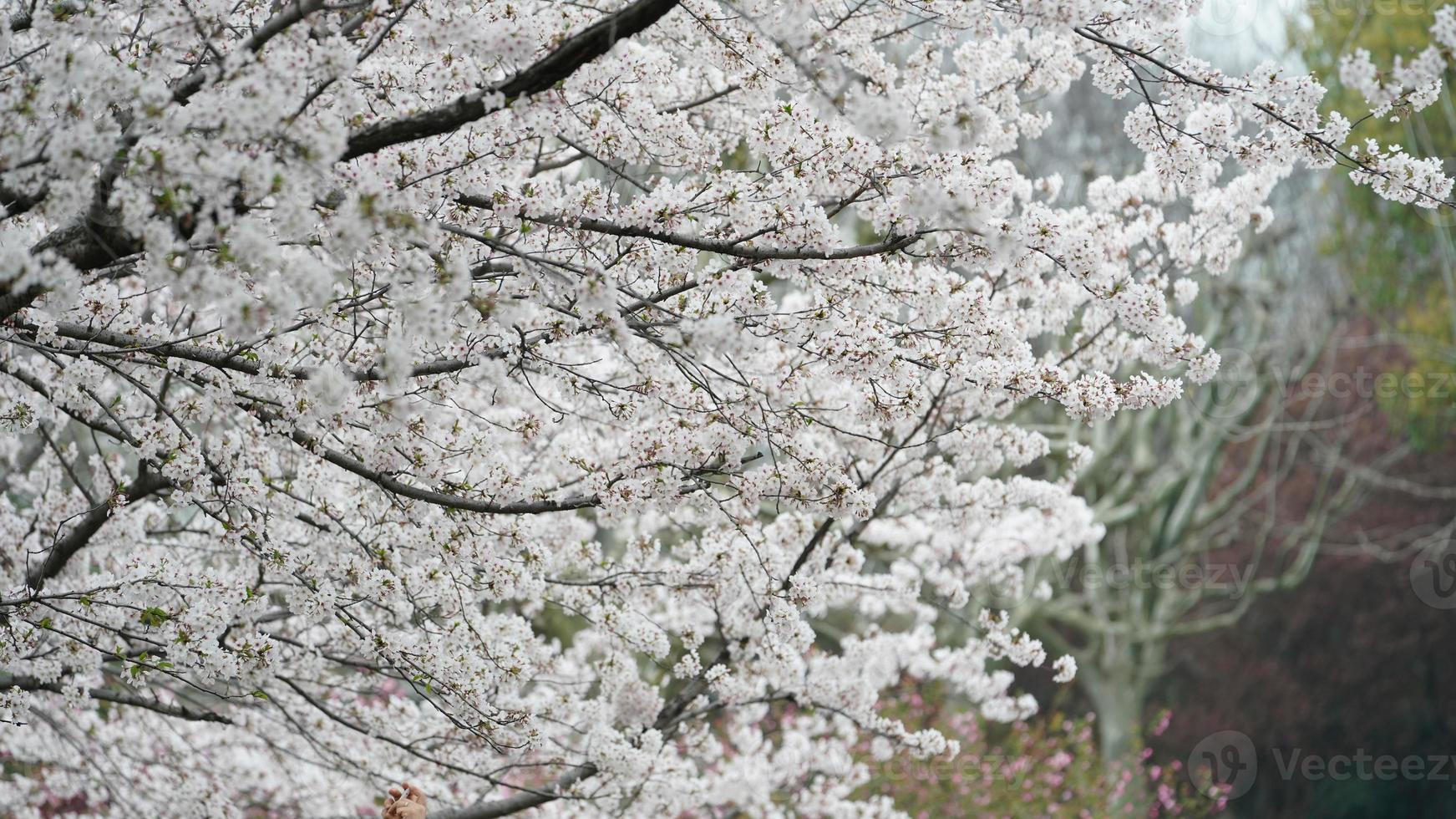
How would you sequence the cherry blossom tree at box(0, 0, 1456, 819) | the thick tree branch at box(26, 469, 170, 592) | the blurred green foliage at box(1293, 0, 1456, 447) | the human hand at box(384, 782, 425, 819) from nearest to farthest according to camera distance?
the cherry blossom tree at box(0, 0, 1456, 819) → the thick tree branch at box(26, 469, 170, 592) → the human hand at box(384, 782, 425, 819) → the blurred green foliage at box(1293, 0, 1456, 447)

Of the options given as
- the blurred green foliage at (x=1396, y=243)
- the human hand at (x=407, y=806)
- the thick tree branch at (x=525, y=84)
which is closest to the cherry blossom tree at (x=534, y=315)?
the thick tree branch at (x=525, y=84)

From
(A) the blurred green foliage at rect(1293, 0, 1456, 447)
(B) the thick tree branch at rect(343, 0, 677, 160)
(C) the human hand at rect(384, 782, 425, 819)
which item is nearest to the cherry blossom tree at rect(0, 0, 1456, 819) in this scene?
(B) the thick tree branch at rect(343, 0, 677, 160)

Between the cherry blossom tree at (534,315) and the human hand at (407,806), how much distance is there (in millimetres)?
270

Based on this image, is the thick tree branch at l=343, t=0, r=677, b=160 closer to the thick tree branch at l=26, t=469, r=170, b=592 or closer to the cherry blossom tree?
the cherry blossom tree

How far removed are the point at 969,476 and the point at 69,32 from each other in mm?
6576

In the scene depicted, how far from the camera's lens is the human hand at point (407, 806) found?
432cm

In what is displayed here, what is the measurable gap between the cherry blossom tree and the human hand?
270mm

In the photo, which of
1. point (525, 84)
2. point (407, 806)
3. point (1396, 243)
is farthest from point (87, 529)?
point (1396, 243)

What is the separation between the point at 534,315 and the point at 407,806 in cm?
188

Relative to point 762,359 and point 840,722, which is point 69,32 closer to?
point 762,359

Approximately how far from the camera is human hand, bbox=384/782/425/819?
14.2 ft

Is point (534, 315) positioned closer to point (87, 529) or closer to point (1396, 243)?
point (87, 529)

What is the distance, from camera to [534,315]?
4.48 m

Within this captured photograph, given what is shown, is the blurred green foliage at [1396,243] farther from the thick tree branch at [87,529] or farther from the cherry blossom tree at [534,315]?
the thick tree branch at [87,529]
